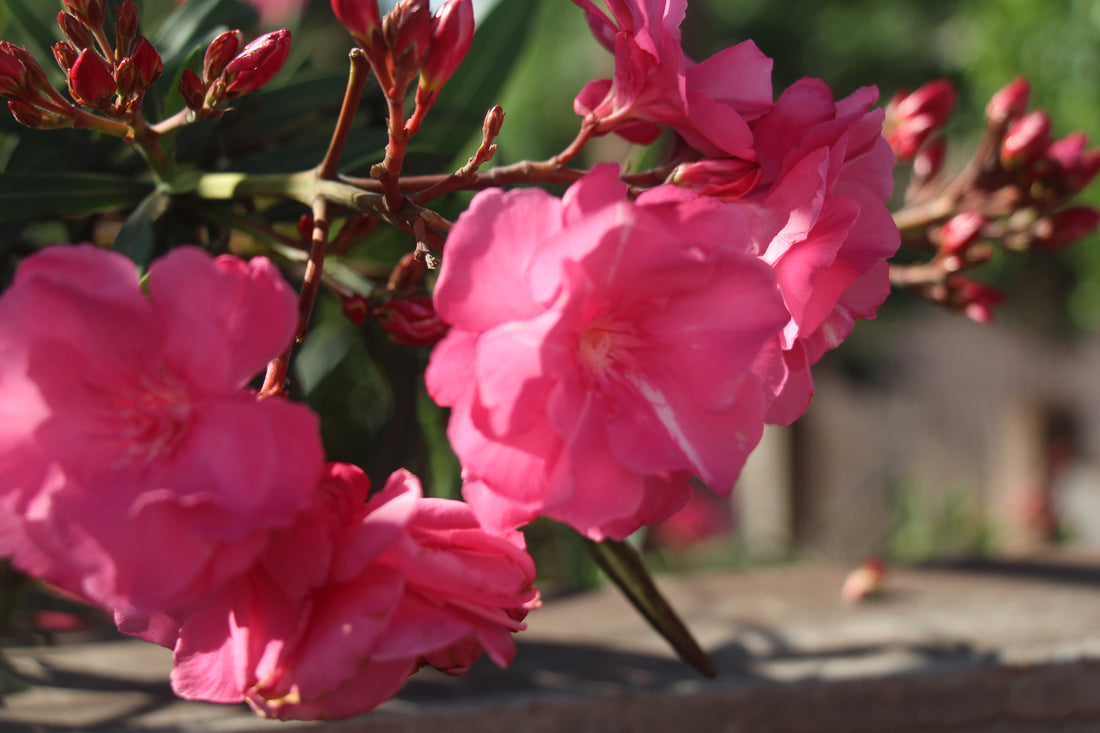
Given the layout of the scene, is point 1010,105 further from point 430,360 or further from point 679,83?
point 430,360

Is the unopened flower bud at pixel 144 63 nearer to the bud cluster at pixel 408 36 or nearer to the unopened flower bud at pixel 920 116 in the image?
the bud cluster at pixel 408 36

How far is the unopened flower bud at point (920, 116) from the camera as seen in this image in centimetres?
82

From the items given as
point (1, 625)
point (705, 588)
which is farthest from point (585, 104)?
point (705, 588)

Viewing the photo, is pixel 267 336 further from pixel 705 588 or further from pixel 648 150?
pixel 705 588

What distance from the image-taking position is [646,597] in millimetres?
642

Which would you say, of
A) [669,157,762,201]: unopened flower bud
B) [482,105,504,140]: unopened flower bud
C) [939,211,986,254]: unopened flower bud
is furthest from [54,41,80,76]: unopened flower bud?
[939,211,986,254]: unopened flower bud

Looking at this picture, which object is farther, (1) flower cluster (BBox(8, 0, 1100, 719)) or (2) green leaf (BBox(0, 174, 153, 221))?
(2) green leaf (BBox(0, 174, 153, 221))

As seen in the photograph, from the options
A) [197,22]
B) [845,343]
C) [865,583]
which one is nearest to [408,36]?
[197,22]

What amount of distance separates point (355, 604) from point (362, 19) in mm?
258

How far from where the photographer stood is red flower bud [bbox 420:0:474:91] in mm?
414

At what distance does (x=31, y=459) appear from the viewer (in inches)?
12.7

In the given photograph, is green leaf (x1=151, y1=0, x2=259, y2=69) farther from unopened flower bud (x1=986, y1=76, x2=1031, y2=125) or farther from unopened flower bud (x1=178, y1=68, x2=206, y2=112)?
unopened flower bud (x1=986, y1=76, x2=1031, y2=125)

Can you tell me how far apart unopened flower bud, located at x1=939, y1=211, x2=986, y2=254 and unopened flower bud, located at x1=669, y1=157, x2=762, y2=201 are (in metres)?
0.42

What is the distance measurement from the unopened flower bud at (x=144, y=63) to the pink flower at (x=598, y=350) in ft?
0.75
